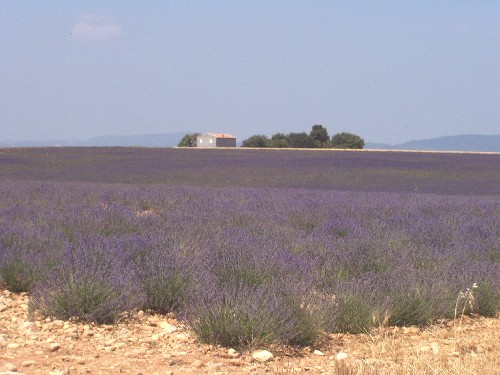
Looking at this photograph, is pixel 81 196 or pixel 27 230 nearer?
pixel 27 230

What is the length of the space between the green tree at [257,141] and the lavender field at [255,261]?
40.1 m

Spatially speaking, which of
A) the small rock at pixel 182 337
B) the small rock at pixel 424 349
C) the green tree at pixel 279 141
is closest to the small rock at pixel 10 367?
the small rock at pixel 182 337

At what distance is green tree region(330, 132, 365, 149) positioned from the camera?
49.3m

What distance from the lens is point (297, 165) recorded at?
23688 millimetres

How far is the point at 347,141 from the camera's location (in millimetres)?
49562

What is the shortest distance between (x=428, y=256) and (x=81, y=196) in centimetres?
636

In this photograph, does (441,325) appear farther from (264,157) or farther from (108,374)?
(264,157)

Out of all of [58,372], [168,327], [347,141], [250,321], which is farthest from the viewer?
[347,141]

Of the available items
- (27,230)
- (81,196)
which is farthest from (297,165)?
(27,230)

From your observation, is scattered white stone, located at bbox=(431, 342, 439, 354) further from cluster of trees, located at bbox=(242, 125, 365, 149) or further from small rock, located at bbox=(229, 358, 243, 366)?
cluster of trees, located at bbox=(242, 125, 365, 149)

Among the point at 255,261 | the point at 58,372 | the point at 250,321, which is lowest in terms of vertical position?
the point at 58,372

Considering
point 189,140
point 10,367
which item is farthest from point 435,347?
point 189,140

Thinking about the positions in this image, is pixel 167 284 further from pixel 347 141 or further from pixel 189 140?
pixel 189 140

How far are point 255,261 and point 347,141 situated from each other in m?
→ 45.2
